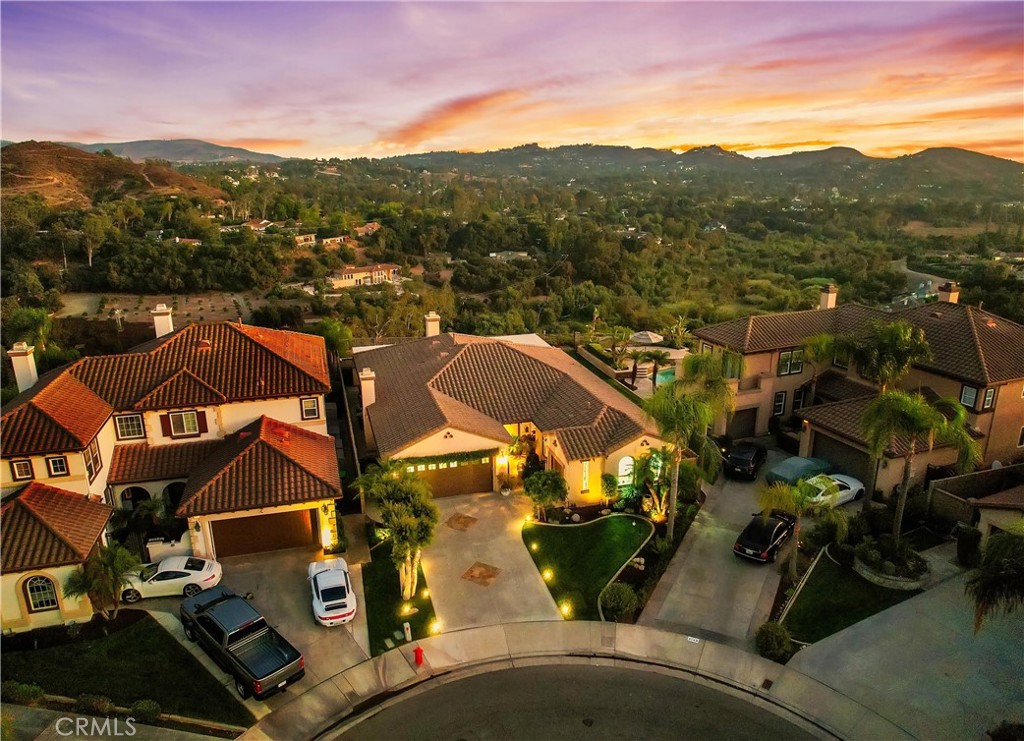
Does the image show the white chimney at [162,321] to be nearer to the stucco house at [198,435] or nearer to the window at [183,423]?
the stucco house at [198,435]

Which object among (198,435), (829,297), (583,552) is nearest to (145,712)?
(198,435)

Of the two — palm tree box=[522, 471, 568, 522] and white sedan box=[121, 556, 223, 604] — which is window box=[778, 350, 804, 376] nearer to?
palm tree box=[522, 471, 568, 522]

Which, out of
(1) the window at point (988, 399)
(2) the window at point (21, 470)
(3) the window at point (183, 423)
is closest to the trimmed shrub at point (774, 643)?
(1) the window at point (988, 399)

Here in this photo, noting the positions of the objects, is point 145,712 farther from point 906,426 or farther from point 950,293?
point 950,293

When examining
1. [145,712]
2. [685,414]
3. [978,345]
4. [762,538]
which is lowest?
[145,712]

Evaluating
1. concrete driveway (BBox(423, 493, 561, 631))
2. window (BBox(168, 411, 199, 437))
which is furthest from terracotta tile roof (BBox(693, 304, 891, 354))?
window (BBox(168, 411, 199, 437))
